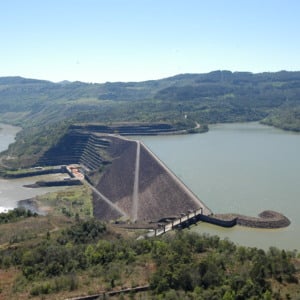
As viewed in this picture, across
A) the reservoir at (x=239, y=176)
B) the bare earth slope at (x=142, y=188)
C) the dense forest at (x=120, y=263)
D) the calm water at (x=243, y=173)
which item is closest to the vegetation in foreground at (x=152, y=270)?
the dense forest at (x=120, y=263)

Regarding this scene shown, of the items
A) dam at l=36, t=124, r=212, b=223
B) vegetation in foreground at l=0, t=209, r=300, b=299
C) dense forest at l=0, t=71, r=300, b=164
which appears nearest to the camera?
vegetation in foreground at l=0, t=209, r=300, b=299

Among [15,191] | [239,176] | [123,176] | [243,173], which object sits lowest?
[15,191]

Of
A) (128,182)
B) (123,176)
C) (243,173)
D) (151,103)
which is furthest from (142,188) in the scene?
(151,103)

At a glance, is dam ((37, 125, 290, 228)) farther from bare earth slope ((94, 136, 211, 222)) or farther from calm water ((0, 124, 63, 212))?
calm water ((0, 124, 63, 212))

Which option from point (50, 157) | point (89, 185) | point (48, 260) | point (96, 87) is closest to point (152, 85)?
point (96, 87)

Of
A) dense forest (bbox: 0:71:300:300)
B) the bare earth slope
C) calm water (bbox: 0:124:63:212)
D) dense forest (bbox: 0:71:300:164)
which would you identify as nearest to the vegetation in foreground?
dense forest (bbox: 0:71:300:300)

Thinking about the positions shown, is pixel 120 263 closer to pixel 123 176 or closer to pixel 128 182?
pixel 128 182

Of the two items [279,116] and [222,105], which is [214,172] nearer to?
[279,116]
